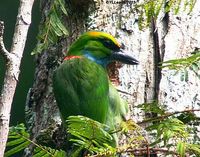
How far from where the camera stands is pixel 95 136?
1776mm

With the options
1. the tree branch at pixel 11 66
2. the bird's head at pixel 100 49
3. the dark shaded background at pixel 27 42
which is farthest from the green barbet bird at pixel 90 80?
the dark shaded background at pixel 27 42

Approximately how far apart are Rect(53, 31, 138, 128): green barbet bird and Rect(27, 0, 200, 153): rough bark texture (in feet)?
0.29

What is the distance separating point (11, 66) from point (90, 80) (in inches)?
32.6

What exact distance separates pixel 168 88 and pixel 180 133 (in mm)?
658

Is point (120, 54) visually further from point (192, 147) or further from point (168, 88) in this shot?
point (192, 147)

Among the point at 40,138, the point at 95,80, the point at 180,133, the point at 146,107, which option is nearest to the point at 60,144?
the point at 40,138

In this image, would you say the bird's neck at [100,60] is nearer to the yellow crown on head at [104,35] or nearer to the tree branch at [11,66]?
the yellow crown on head at [104,35]

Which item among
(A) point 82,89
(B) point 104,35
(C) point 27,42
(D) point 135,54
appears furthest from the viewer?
(C) point 27,42

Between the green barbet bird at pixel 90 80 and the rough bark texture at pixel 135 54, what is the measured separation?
0.09 meters

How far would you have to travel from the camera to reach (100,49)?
8.48ft

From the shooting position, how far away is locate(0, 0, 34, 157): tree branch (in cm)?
156

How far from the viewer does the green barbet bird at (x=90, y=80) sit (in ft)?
7.74

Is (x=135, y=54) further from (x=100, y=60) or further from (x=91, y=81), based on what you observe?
(x=91, y=81)

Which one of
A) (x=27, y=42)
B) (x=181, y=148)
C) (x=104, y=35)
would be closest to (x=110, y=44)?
Answer: (x=104, y=35)
